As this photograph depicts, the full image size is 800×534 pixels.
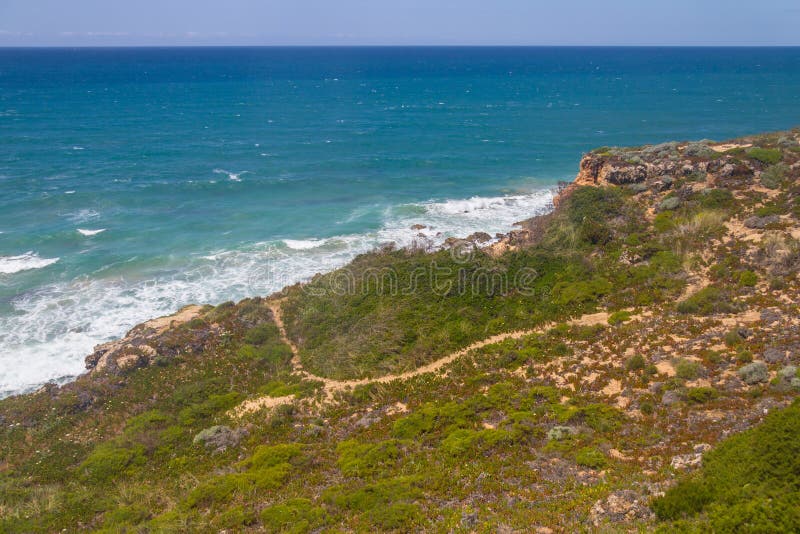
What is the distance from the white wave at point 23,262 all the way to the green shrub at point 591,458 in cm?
4471

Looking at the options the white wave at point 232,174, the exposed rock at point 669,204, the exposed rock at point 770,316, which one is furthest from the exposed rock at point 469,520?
the white wave at point 232,174

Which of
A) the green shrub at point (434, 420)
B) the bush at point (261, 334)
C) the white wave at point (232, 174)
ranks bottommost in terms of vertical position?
the bush at point (261, 334)

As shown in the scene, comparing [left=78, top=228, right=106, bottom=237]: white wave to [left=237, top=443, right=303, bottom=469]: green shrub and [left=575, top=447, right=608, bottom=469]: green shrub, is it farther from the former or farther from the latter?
[left=575, top=447, right=608, bottom=469]: green shrub

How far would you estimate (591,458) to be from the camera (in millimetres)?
16047

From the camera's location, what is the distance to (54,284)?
40.3 meters

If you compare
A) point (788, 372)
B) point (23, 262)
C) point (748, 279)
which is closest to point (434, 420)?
point (788, 372)

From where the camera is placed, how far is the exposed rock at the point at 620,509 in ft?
43.2

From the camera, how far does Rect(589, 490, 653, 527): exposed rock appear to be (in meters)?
13.2

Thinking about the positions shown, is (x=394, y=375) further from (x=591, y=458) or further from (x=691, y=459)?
(x=691, y=459)

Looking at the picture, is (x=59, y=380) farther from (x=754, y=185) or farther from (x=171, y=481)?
(x=754, y=185)

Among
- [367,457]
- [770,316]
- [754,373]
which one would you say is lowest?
[367,457]

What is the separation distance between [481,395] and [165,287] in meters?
29.6

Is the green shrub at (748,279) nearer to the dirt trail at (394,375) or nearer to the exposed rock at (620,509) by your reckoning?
the dirt trail at (394,375)

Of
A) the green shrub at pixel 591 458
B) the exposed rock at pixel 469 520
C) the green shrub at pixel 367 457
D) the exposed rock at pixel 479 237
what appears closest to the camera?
the exposed rock at pixel 469 520
